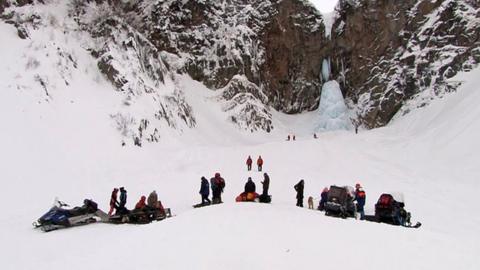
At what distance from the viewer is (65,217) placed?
13805 mm

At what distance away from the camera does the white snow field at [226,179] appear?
972 cm

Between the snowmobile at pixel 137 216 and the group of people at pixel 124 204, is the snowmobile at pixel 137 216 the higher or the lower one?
the lower one

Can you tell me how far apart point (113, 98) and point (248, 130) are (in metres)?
22.5

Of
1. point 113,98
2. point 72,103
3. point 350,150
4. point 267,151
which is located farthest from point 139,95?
point 350,150

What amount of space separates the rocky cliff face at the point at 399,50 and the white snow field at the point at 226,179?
5.18 metres

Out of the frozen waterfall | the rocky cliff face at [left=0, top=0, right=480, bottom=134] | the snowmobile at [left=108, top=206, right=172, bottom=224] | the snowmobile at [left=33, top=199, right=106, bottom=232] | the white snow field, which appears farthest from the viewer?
the frozen waterfall

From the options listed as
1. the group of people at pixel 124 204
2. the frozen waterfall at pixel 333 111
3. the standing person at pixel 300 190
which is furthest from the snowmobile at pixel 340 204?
the frozen waterfall at pixel 333 111

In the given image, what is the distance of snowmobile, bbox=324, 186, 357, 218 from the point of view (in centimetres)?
1468

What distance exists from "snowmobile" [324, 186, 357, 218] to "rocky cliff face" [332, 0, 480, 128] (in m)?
34.4

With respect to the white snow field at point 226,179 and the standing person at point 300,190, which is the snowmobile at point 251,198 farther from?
the standing person at point 300,190

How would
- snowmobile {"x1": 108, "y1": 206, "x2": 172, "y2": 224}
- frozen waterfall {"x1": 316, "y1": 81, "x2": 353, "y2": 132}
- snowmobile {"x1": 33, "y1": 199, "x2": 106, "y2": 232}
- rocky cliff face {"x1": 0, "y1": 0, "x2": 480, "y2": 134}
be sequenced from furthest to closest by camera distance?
frozen waterfall {"x1": 316, "y1": 81, "x2": 353, "y2": 132}, rocky cliff face {"x1": 0, "y1": 0, "x2": 480, "y2": 134}, snowmobile {"x1": 108, "y1": 206, "x2": 172, "y2": 224}, snowmobile {"x1": 33, "y1": 199, "x2": 106, "y2": 232}

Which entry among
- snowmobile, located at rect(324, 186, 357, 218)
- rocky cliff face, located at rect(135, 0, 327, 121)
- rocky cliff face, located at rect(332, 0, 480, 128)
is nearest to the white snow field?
snowmobile, located at rect(324, 186, 357, 218)

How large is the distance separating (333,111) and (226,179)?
125 ft

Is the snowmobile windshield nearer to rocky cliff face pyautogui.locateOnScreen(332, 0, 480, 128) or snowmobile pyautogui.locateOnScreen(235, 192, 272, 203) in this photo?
snowmobile pyautogui.locateOnScreen(235, 192, 272, 203)
